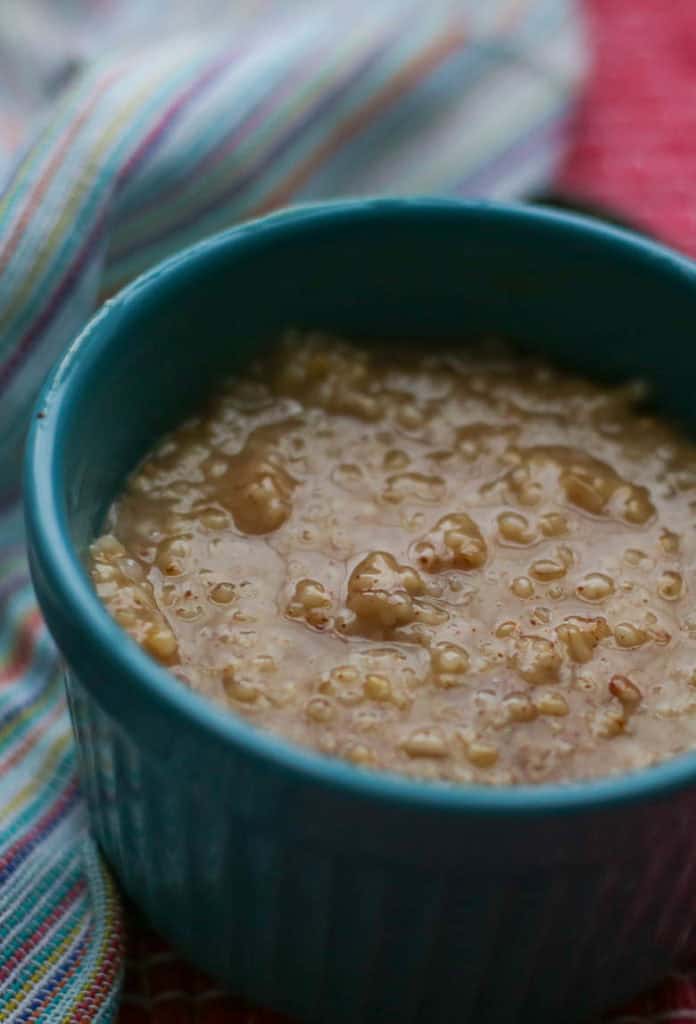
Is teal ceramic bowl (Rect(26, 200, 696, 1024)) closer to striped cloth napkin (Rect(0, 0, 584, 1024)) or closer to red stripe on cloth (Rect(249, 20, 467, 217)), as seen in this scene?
striped cloth napkin (Rect(0, 0, 584, 1024))

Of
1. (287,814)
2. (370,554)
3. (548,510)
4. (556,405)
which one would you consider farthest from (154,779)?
(556,405)

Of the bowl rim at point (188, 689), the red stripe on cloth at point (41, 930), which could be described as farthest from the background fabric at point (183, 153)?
the bowl rim at point (188, 689)

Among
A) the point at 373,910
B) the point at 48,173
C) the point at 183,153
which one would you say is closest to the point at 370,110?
the point at 183,153

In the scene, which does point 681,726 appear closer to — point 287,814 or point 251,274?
point 287,814

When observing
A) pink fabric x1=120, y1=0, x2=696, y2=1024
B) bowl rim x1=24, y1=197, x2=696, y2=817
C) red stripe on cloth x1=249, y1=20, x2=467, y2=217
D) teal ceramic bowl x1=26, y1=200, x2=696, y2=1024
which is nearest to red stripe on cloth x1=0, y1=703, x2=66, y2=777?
teal ceramic bowl x1=26, y1=200, x2=696, y2=1024

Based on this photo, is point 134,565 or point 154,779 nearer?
point 154,779

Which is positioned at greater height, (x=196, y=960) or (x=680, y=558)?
(x=680, y=558)

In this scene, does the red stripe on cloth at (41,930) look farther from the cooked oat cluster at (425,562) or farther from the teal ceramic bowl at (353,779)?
the cooked oat cluster at (425,562)
